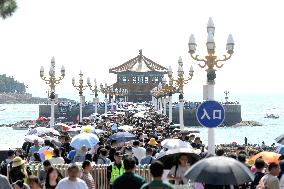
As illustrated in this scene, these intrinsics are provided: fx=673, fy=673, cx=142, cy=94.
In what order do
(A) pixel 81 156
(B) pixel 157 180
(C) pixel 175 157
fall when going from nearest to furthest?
1. (B) pixel 157 180
2. (C) pixel 175 157
3. (A) pixel 81 156

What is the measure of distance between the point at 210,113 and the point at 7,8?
4113 millimetres

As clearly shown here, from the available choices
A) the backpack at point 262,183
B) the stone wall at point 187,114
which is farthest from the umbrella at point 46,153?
the stone wall at point 187,114

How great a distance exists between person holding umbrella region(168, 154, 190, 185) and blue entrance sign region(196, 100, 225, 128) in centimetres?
158

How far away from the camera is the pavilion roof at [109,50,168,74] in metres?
104

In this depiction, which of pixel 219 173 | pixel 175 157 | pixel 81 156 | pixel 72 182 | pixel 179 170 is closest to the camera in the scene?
pixel 219 173

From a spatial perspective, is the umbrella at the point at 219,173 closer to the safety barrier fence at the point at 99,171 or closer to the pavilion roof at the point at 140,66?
the safety barrier fence at the point at 99,171

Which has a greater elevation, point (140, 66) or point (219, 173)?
point (140, 66)

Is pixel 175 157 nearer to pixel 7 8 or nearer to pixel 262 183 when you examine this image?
pixel 262 183

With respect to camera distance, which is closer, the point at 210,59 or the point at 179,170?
the point at 179,170

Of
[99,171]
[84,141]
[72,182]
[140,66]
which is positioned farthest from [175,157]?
[140,66]

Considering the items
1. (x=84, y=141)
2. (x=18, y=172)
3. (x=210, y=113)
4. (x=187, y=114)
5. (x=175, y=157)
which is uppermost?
(x=187, y=114)

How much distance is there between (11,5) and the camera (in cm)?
1194

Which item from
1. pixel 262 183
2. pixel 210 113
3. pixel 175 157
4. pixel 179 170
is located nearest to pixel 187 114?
pixel 210 113

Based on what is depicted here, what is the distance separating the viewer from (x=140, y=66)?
4193 inches
